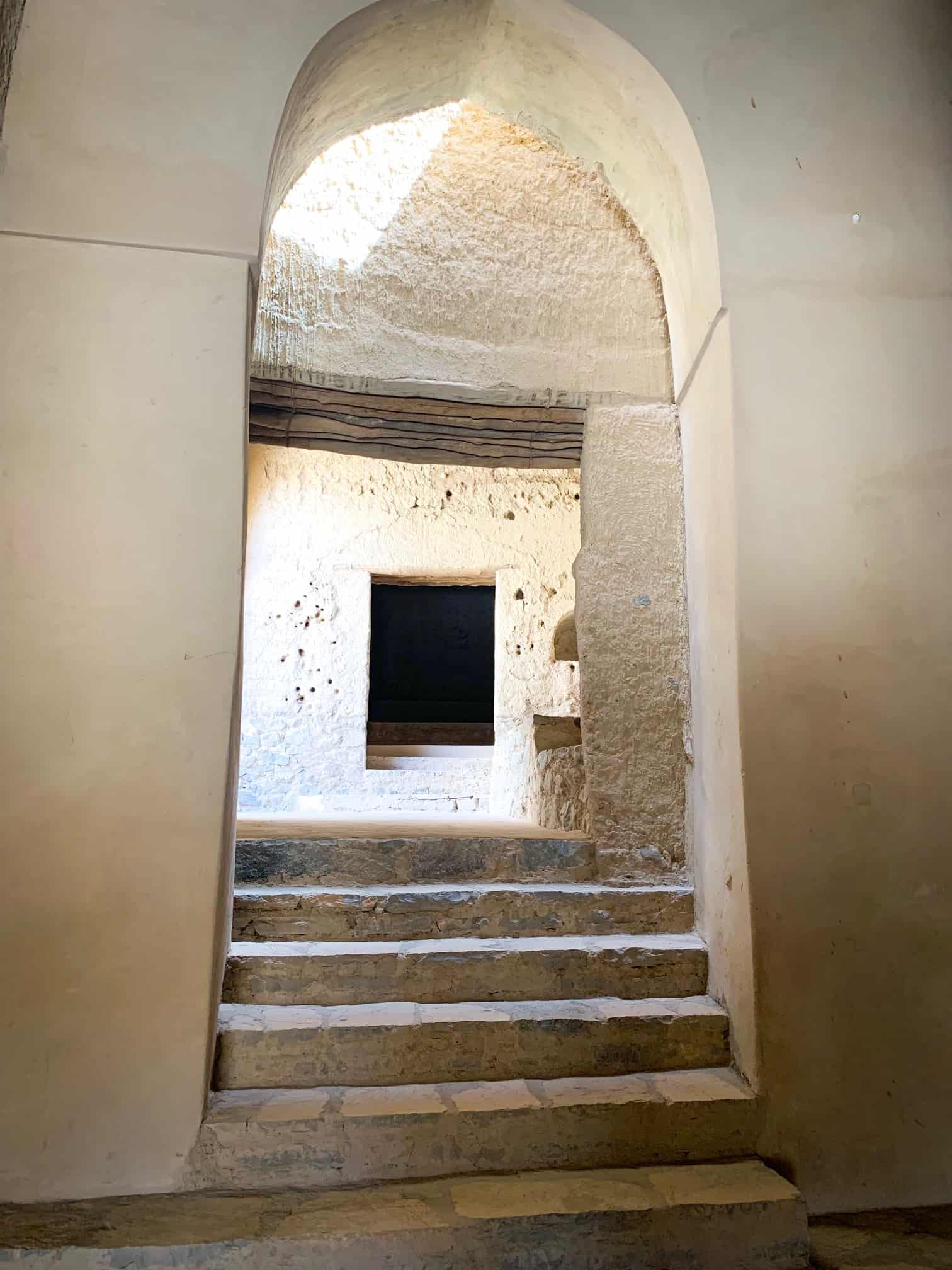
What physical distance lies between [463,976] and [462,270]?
2772 millimetres

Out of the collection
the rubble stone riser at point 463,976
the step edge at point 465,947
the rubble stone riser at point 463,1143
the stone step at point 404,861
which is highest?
the stone step at point 404,861

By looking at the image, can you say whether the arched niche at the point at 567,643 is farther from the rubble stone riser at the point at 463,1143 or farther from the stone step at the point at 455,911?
the rubble stone riser at the point at 463,1143

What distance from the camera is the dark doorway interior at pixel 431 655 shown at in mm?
10000

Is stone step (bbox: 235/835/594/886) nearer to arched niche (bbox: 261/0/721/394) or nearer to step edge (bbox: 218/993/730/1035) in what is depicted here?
step edge (bbox: 218/993/730/1035)

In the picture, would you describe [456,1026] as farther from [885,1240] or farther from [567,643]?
[567,643]

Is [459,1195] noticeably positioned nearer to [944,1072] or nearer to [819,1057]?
[819,1057]

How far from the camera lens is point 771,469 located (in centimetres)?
252

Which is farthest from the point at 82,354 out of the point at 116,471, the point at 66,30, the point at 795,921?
the point at 795,921

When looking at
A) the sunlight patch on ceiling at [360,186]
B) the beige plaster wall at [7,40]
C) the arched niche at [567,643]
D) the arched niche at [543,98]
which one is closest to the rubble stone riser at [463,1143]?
the arched niche at [543,98]

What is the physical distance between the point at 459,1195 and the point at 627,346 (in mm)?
3016

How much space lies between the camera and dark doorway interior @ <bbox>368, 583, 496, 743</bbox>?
10000 millimetres

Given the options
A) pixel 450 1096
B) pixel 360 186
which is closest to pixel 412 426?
pixel 360 186

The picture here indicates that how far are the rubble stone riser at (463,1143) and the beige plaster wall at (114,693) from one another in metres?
0.15

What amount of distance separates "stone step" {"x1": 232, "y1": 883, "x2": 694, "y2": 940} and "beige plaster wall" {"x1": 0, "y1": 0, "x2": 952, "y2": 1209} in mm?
472
